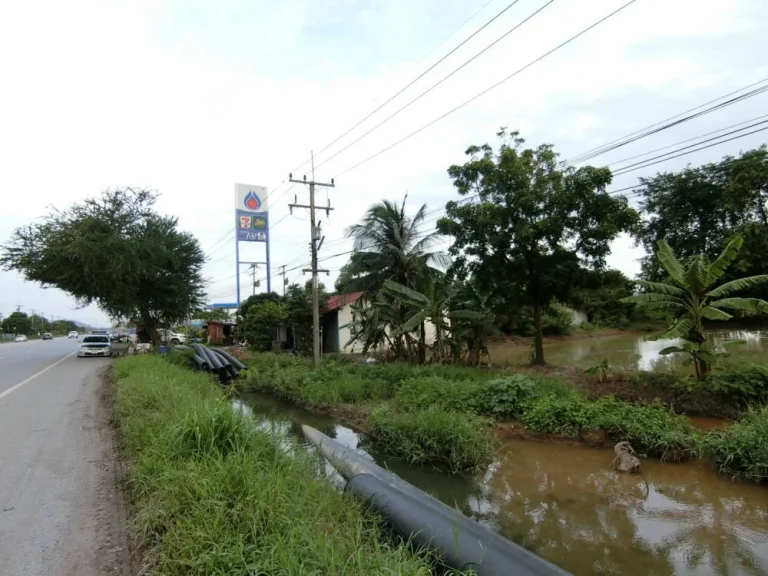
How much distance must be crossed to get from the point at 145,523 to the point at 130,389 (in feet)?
20.3

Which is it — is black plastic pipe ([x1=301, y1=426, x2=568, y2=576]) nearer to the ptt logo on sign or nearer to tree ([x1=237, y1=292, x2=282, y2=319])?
tree ([x1=237, y1=292, x2=282, y2=319])

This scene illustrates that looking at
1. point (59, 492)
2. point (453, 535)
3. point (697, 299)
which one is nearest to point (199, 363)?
point (59, 492)

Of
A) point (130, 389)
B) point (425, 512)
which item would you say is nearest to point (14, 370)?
point (130, 389)

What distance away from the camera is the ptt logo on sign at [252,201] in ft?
133

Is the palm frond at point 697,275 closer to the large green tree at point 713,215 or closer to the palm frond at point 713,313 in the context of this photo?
the palm frond at point 713,313

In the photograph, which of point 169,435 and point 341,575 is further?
point 169,435

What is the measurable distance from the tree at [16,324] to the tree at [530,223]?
99.6 m

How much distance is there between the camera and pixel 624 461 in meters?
7.38

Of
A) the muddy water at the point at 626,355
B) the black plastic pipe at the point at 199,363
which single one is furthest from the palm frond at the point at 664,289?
the black plastic pipe at the point at 199,363

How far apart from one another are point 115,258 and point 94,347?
6.24 metres

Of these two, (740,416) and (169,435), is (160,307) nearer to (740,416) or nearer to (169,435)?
(169,435)

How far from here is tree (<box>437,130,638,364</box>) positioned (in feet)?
44.9

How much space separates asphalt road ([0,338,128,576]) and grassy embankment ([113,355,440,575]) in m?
0.26

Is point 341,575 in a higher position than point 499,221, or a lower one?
lower
